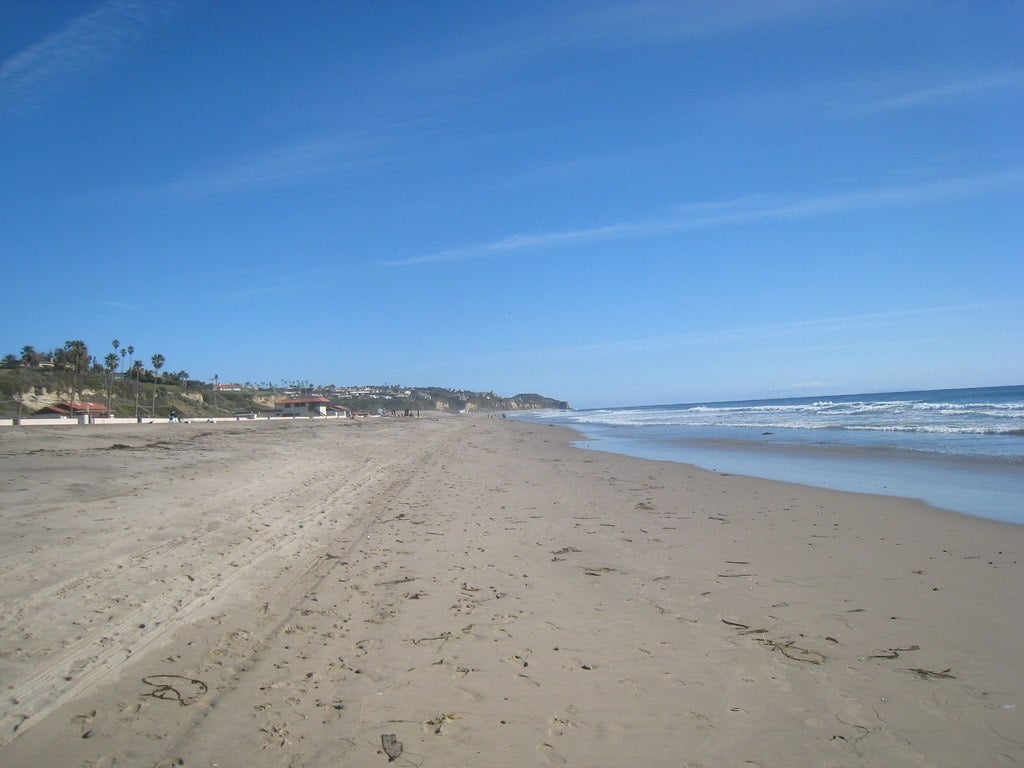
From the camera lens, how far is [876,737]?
364cm

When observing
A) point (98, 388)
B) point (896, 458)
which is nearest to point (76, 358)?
point (98, 388)

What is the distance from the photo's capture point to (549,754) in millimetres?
3484

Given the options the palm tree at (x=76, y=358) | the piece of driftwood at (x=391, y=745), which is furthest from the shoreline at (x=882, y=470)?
the palm tree at (x=76, y=358)

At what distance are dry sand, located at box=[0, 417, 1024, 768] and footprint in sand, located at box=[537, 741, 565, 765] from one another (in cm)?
1

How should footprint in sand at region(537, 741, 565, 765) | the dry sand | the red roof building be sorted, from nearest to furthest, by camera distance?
footprint in sand at region(537, 741, 565, 765) < the dry sand < the red roof building

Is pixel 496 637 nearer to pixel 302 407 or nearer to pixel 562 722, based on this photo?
pixel 562 722

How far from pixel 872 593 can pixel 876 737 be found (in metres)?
2.84

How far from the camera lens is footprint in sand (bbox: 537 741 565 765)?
11.2 feet

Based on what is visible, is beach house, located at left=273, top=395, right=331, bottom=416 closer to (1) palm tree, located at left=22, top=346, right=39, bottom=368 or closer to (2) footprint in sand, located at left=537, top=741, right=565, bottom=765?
(1) palm tree, located at left=22, top=346, right=39, bottom=368

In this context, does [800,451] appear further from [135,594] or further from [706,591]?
[135,594]

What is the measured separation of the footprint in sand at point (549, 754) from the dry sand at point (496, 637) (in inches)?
0.6

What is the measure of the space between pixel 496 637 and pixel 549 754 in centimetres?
163

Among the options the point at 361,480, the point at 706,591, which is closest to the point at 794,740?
the point at 706,591

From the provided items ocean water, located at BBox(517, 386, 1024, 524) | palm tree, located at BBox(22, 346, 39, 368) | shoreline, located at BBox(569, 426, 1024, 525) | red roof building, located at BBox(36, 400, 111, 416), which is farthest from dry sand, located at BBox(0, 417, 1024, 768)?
palm tree, located at BBox(22, 346, 39, 368)
